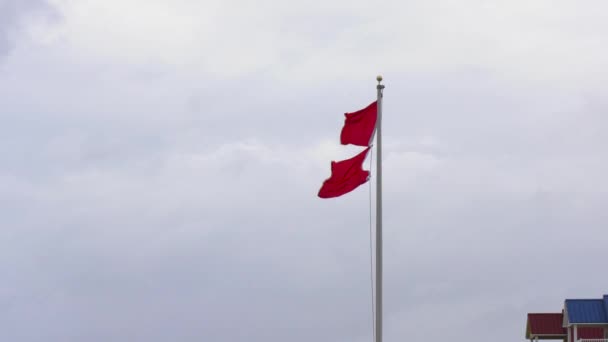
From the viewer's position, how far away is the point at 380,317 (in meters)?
27.9

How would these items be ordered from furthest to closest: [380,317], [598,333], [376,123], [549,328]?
1. [549,328]
2. [598,333]
3. [376,123]
4. [380,317]

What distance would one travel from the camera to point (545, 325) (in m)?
76.9

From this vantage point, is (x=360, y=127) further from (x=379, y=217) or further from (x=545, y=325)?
(x=545, y=325)

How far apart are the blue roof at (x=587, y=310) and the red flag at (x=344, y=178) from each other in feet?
149

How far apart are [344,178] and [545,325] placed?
5079cm

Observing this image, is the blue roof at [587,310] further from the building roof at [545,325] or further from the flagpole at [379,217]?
the flagpole at [379,217]

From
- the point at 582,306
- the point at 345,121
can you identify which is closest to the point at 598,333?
the point at 582,306

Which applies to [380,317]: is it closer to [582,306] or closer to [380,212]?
[380,212]

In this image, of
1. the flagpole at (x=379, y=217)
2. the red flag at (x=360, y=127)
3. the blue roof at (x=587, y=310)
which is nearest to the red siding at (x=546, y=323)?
the blue roof at (x=587, y=310)

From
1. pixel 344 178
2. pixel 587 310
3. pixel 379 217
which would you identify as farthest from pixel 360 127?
pixel 587 310

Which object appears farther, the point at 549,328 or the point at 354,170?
the point at 549,328

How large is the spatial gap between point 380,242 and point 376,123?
338 cm

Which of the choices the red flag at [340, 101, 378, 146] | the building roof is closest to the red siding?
the building roof

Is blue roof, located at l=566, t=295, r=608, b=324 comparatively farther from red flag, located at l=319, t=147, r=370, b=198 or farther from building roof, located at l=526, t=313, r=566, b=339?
red flag, located at l=319, t=147, r=370, b=198
